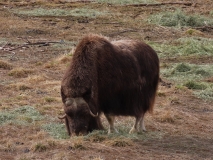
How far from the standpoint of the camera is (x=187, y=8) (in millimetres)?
30641

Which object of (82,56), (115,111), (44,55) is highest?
(82,56)

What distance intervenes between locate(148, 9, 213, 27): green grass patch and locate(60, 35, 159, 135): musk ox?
15.8 m

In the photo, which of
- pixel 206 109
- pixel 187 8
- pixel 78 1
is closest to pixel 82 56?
pixel 206 109

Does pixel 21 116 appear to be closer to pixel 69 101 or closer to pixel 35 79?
pixel 69 101

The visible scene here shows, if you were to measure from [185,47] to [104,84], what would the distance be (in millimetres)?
10400

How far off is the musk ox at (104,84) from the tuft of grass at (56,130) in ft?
0.80

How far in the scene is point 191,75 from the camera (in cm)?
1425

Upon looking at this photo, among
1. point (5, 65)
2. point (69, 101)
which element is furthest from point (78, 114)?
point (5, 65)

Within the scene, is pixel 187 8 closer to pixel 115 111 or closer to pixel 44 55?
pixel 44 55

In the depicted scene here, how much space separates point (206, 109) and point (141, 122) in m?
2.53

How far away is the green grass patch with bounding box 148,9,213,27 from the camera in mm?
24844

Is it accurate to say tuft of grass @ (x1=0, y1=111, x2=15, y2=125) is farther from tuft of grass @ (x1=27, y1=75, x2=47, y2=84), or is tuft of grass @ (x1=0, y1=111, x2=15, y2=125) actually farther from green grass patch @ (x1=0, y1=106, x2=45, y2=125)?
tuft of grass @ (x1=27, y1=75, x2=47, y2=84)

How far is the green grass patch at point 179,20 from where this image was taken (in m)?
24.8

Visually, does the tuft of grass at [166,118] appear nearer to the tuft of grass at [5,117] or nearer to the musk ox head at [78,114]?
the musk ox head at [78,114]
